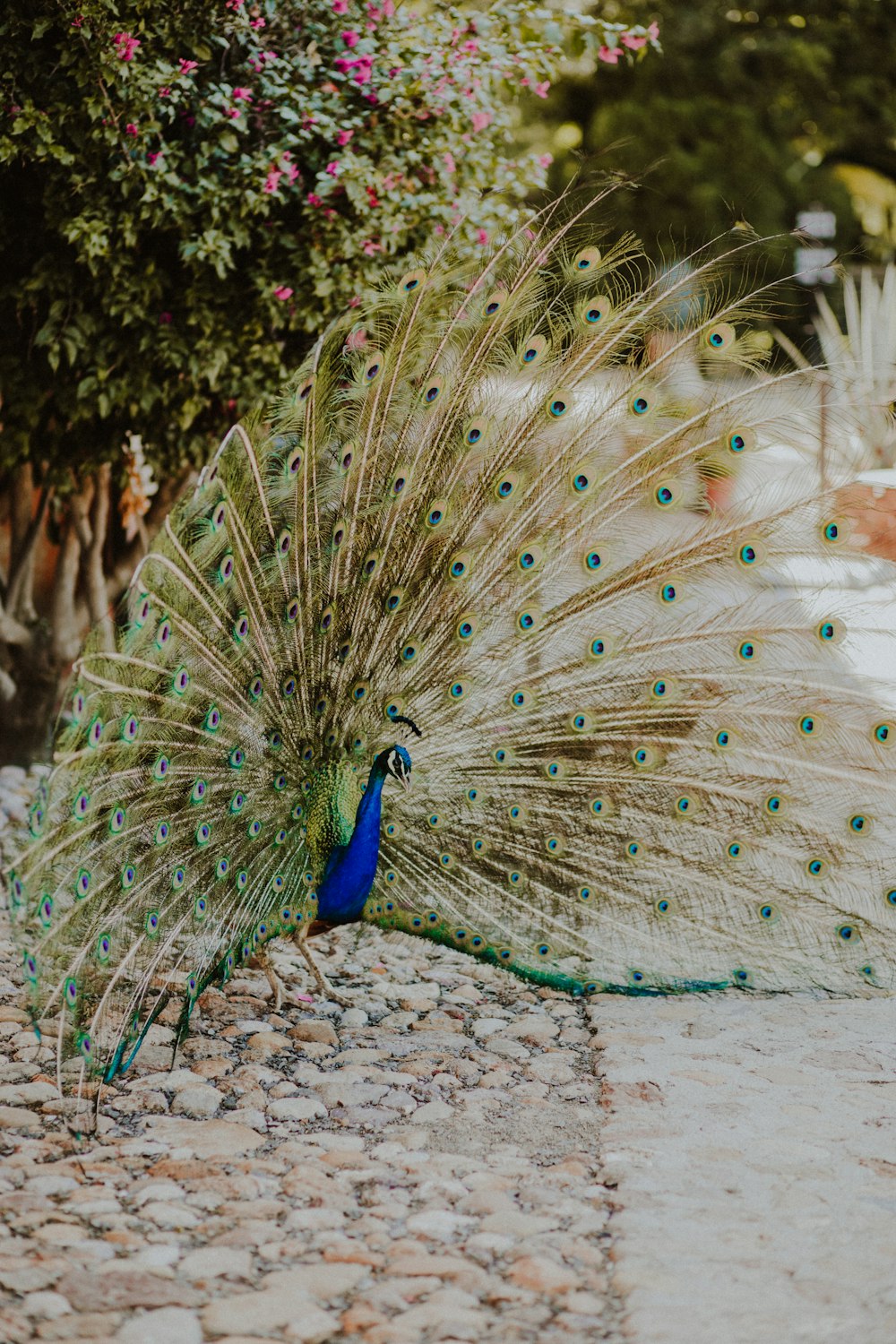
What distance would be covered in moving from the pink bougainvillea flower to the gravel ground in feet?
10.8

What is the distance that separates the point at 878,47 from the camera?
15562mm

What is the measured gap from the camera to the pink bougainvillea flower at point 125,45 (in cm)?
483

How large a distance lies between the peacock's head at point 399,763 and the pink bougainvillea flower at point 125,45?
115 inches

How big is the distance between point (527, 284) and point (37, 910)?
7.19 ft

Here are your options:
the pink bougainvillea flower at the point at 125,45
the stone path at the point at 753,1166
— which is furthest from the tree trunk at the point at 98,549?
the stone path at the point at 753,1166

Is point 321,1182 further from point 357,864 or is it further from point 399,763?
point 399,763

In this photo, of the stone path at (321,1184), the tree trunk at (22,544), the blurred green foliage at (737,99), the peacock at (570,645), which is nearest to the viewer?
the stone path at (321,1184)

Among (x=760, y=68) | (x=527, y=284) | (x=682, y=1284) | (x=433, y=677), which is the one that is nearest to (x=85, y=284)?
(x=527, y=284)

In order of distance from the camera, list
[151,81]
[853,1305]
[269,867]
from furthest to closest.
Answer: [151,81]
[269,867]
[853,1305]

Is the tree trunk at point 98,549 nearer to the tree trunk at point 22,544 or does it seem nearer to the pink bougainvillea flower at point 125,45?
the tree trunk at point 22,544

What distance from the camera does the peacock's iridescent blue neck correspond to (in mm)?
3623

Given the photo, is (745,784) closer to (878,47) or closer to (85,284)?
(85,284)

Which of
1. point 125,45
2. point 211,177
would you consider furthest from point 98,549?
point 125,45

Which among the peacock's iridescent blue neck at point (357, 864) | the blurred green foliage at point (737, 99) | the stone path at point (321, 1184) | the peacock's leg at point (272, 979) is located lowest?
the stone path at point (321, 1184)
